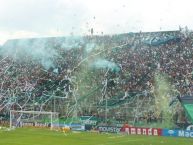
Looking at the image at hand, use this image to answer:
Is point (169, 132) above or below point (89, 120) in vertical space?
below

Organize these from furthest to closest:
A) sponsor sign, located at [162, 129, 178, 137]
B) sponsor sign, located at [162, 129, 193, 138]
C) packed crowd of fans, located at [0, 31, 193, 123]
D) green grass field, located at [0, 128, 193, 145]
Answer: packed crowd of fans, located at [0, 31, 193, 123]
sponsor sign, located at [162, 129, 178, 137]
sponsor sign, located at [162, 129, 193, 138]
green grass field, located at [0, 128, 193, 145]

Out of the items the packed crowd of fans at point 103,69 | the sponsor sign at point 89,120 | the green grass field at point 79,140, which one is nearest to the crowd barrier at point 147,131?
the sponsor sign at point 89,120

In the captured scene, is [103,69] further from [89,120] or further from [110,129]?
[110,129]

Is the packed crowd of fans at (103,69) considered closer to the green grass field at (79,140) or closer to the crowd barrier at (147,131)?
the crowd barrier at (147,131)

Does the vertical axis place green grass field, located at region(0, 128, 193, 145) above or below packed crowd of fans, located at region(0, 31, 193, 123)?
below

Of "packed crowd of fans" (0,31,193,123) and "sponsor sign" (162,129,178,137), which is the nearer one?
"sponsor sign" (162,129,178,137)

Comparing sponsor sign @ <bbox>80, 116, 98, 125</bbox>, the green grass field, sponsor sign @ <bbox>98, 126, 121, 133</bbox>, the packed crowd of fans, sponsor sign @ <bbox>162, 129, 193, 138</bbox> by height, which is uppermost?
the packed crowd of fans

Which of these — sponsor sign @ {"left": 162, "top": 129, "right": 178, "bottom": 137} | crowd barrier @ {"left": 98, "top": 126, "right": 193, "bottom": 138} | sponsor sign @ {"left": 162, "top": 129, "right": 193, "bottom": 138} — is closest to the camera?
sponsor sign @ {"left": 162, "top": 129, "right": 193, "bottom": 138}

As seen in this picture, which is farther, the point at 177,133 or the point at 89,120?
the point at 89,120

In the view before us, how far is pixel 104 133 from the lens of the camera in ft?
151

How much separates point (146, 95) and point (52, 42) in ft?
68.4

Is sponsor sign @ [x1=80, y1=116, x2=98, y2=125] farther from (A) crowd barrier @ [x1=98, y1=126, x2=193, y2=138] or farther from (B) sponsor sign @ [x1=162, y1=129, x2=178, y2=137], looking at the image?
(B) sponsor sign @ [x1=162, y1=129, x2=178, y2=137]

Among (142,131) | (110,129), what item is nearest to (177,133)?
(142,131)

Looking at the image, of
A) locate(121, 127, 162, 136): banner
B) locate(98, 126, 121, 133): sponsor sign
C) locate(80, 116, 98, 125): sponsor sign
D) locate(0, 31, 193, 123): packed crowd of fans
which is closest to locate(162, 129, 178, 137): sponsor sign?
locate(121, 127, 162, 136): banner
